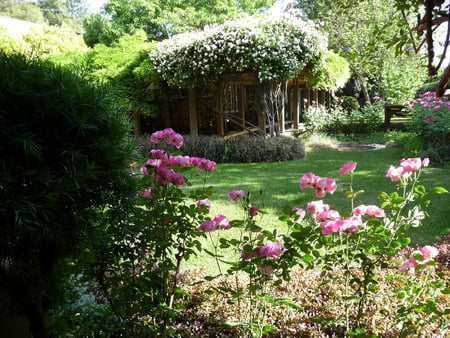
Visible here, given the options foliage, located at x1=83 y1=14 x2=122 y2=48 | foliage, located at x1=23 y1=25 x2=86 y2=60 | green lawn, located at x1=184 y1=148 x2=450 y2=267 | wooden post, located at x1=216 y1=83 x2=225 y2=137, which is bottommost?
green lawn, located at x1=184 y1=148 x2=450 y2=267

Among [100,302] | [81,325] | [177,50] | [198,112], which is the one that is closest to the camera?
[81,325]

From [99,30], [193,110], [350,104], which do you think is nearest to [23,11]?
[99,30]

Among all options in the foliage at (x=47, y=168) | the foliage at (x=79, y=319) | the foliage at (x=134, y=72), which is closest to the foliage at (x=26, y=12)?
the foliage at (x=134, y=72)

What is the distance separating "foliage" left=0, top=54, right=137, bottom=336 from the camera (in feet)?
3.89

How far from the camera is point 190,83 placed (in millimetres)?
9969

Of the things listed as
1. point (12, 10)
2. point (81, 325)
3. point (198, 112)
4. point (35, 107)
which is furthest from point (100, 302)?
point (12, 10)

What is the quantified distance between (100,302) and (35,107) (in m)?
1.79

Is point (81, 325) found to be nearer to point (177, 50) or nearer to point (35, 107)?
point (35, 107)

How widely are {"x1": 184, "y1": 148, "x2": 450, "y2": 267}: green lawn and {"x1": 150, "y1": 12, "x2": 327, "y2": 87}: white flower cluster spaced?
246 cm

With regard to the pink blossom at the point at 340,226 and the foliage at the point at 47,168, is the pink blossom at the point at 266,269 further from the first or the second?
the foliage at the point at 47,168

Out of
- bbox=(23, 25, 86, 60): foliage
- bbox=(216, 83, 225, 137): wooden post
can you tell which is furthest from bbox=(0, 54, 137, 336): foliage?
bbox=(23, 25, 86, 60): foliage

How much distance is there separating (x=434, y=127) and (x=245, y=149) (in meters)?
4.57

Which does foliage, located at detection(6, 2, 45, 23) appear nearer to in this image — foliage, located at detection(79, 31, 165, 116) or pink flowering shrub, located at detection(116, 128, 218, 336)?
foliage, located at detection(79, 31, 165, 116)

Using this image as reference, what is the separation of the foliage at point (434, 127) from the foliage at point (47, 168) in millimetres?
8490
